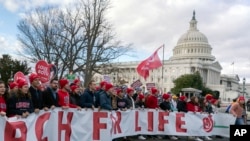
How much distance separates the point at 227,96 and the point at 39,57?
391 ft

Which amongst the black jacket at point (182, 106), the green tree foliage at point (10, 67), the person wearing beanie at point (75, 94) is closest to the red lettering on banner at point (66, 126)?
the person wearing beanie at point (75, 94)

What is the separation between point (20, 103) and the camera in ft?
26.1

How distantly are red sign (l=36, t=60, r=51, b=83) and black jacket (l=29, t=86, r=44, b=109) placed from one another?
3749 mm

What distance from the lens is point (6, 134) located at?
6.93 metres

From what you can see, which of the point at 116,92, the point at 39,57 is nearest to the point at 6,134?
the point at 116,92

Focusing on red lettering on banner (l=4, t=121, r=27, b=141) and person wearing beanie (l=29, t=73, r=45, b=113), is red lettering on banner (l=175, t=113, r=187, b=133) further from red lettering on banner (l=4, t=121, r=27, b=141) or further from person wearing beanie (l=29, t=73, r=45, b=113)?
red lettering on banner (l=4, t=121, r=27, b=141)

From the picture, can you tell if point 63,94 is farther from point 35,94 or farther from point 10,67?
point 10,67

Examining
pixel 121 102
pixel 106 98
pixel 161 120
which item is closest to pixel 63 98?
pixel 106 98

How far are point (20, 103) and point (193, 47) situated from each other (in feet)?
491

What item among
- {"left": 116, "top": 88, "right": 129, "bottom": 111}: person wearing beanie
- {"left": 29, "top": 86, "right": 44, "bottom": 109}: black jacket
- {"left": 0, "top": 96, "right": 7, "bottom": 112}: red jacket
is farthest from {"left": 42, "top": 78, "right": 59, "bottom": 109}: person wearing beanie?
{"left": 116, "top": 88, "right": 129, "bottom": 111}: person wearing beanie

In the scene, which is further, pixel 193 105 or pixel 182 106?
pixel 193 105

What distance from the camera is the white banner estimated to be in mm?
7531

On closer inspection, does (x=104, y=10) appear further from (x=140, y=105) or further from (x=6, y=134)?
(x=6, y=134)

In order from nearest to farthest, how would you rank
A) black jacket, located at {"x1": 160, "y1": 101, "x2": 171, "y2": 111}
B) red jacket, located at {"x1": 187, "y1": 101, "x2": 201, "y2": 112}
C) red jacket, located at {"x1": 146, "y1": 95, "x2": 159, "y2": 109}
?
1. red jacket, located at {"x1": 146, "y1": 95, "x2": 159, "y2": 109}
2. black jacket, located at {"x1": 160, "y1": 101, "x2": 171, "y2": 111}
3. red jacket, located at {"x1": 187, "y1": 101, "x2": 201, "y2": 112}
